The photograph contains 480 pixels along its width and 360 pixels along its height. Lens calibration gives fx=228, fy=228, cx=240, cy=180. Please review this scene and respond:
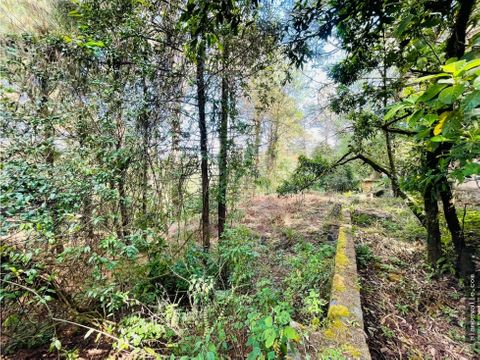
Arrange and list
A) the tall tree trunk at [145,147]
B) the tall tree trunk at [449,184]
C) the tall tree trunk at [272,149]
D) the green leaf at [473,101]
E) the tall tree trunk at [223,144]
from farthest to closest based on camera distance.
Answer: the tall tree trunk at [272,149] → the tall tree trunk at [223,144] → the tall tree trunk at [145,147] → the tall tree trunk at [449,184] → the green leaf at [473,101]

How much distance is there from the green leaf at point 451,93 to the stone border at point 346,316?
4.99ft

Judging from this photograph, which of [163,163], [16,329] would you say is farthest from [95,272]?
[163,163]

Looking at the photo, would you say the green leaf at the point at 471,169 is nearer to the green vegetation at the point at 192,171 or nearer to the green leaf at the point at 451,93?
the green vegetation at the point at 192,171

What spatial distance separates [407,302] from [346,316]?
3.56ft

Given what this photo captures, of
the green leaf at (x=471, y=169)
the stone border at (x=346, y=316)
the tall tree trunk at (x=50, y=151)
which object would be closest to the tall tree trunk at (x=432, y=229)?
the stone border at (x=346, y=316)

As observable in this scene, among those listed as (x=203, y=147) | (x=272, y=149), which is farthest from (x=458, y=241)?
(x=272, y=149)

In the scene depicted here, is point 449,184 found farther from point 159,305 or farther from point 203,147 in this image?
point 203,147

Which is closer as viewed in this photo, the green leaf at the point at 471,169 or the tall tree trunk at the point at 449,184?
the green leaf at the point at 471,169

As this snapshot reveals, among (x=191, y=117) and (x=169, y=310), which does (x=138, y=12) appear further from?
(x=169, y=310)

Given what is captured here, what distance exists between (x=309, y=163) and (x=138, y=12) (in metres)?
3.82

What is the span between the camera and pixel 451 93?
942mm

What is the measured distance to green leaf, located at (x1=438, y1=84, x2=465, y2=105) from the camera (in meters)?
0.92

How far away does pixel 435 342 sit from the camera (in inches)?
74.7

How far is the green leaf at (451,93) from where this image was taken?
36.4 inches
